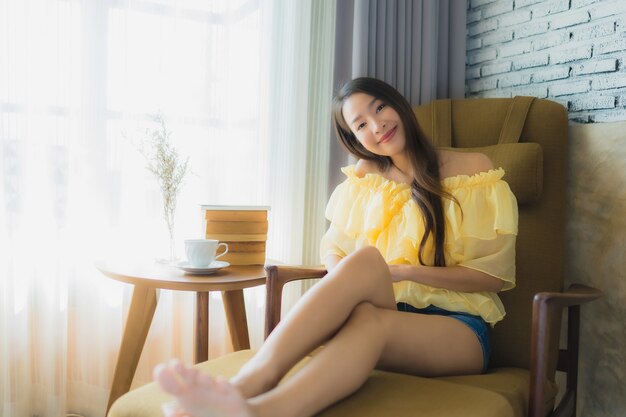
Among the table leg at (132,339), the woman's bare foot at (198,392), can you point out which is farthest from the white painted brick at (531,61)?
the woman's bare foot at (198,392)

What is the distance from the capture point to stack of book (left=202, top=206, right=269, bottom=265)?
1.77 m

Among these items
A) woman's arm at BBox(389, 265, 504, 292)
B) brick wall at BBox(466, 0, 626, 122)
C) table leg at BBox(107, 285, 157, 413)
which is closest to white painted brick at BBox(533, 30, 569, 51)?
brick wall at BBox(466, 0, 626, 122)

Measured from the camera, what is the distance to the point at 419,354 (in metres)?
1.29

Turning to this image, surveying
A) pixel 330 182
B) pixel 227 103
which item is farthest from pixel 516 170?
pixel 227 103

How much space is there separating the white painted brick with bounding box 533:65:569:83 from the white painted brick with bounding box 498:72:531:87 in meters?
0.03

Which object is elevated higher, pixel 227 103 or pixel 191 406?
pixel 227 103

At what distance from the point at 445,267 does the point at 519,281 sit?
1.03 ft

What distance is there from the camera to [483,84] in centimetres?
219

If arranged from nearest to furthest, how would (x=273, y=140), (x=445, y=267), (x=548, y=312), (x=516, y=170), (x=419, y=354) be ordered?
(x=548, y=312) → (x=419, y=354) → (x=445, y=267) → (x=516, y=170) → (x=273, y=140)

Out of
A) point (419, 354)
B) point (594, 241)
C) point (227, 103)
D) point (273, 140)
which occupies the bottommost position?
point (419, 354)

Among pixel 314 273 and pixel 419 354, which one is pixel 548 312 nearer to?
pixel 419 354

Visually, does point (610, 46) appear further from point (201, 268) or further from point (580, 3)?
point (201, 268)

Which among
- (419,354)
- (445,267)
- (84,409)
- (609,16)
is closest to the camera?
(419,354)

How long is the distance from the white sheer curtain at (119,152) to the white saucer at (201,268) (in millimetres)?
349
